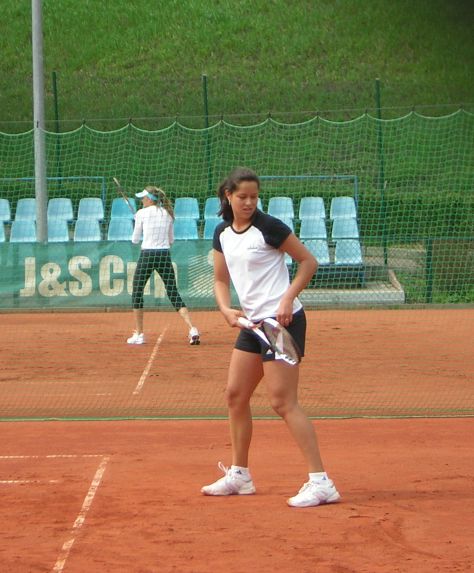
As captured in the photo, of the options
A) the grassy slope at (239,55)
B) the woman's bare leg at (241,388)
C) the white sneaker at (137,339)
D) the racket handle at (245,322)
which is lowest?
the white sneaker at (137,339)

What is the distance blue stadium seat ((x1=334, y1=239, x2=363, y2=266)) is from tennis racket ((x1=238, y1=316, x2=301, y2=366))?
1052 cm

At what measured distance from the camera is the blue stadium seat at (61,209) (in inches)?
803

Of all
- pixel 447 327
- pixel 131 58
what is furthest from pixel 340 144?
pixel 131 58

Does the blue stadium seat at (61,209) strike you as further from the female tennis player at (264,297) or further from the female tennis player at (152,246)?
the female tennis player at (264,297)

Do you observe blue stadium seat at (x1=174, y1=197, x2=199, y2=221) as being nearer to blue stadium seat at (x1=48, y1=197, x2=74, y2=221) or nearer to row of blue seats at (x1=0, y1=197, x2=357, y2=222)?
row of blue seats at (x1=0, y1=197, x2=357, y2=222)

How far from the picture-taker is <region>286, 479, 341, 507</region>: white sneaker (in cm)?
631

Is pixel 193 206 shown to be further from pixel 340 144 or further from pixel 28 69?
pixel 28 69

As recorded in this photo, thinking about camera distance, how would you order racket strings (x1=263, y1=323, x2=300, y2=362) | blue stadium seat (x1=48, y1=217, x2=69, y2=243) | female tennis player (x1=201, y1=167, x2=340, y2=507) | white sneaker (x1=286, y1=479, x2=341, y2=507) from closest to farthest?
racket strings (x1=263, y1=323, x2=300, y2=362) → female tennis player (x1=201, y1=167, x2=340, y2=507) → white sneaker (x1=286, y1=479, x2=341, y2=507) → blue stadium seat (x1=48, y1=217, x2=69, y2=243)

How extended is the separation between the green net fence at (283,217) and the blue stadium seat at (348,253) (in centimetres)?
2

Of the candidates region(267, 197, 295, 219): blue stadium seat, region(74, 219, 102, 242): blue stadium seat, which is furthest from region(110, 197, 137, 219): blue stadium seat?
region(267, 197, 295, 219): blue stadium seat

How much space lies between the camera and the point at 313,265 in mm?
6230

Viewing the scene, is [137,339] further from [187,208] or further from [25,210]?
[25,210]

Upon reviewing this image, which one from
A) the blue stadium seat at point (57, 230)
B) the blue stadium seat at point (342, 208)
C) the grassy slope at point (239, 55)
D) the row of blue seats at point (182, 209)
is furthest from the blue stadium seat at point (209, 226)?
the grassy slope at point (239, 55)

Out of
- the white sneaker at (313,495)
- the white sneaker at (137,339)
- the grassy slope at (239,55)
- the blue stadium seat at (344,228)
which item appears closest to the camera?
the white sneaker at (313,495)
